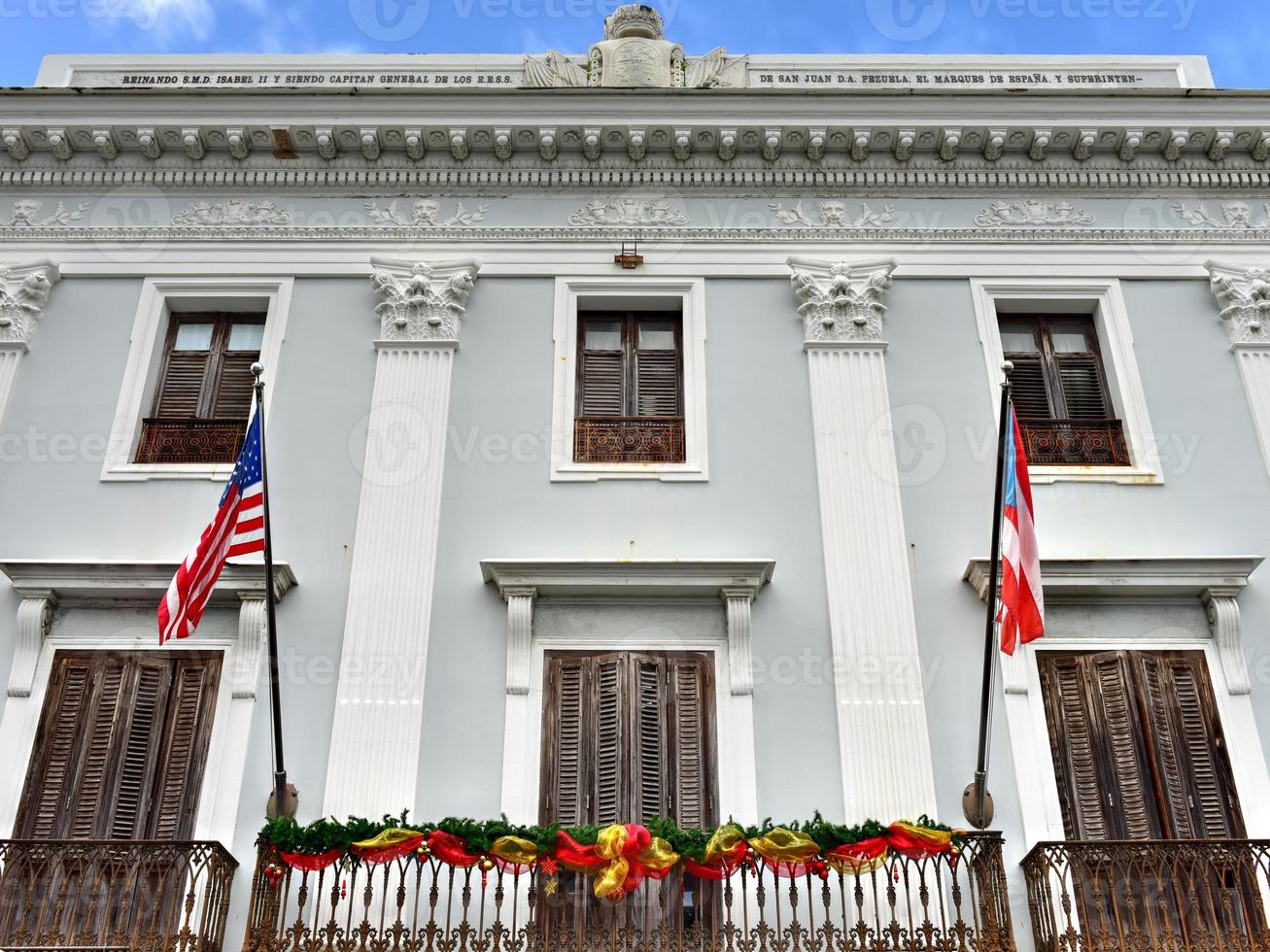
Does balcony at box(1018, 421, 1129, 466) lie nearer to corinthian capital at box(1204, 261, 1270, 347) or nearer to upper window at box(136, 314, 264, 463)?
corinthian capital at box(1204, 261, 1270, 347)

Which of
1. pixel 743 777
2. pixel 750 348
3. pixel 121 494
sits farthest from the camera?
pixel 750 348

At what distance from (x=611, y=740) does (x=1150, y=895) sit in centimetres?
448

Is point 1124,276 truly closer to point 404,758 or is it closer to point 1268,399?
point 1268,399

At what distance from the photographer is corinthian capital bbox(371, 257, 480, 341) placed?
14281 millimetres

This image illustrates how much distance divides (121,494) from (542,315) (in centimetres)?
454

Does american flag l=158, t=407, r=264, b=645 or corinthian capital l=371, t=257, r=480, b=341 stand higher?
corinthian capital l=371, t=257, r=480, b=341

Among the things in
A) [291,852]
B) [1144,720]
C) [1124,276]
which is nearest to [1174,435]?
[1124,276]

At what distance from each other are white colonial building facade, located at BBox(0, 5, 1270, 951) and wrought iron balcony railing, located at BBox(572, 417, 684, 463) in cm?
4

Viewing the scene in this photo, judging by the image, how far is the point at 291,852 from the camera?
1068 cm

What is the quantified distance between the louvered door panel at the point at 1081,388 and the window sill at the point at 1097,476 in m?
0.79

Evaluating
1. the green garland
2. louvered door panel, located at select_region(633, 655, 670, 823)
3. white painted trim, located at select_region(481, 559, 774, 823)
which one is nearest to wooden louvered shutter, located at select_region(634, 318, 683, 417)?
white painted trim, located at select_region(481, 559, 774, 823)

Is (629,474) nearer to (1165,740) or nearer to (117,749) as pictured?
(117,749)

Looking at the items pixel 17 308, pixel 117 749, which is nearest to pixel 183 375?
pixel 17 308

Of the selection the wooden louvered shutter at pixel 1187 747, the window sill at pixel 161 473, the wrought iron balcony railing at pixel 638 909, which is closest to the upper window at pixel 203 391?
the window sill at pixel 161 473
